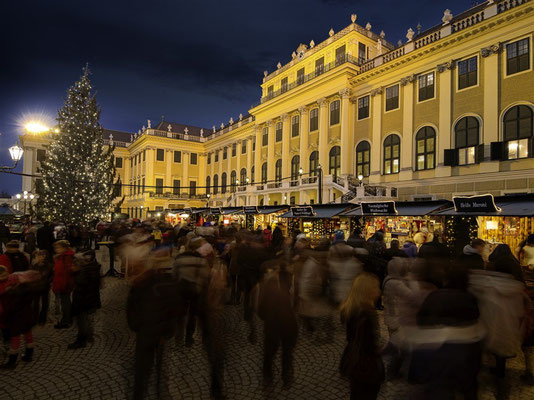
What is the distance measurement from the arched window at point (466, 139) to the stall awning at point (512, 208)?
34.1ft

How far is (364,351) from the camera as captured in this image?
322cm

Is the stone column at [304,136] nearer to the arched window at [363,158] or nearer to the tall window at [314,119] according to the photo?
the tall window at [314,119]

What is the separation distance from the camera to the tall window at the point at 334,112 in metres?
31.3

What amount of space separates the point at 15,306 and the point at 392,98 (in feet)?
92.6

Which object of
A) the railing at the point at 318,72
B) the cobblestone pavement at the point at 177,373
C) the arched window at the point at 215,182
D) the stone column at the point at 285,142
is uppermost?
the railing at the point at 318,72

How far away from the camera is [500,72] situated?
2022 centimetres

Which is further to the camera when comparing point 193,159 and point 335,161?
point 193,159

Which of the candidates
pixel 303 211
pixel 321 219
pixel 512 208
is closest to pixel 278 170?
pixel 321 219

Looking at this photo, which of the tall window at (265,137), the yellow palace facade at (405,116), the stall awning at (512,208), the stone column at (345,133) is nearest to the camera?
the stall awning at (512,208)

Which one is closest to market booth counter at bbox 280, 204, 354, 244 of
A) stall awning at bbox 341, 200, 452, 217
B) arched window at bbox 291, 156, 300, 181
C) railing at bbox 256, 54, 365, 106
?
stall awning at bbox 341, 200, 452, 217

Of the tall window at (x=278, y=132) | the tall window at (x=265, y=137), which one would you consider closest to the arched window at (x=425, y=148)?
the tall window at (x=278, y=132)

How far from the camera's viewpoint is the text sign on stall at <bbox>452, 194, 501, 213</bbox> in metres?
11.1

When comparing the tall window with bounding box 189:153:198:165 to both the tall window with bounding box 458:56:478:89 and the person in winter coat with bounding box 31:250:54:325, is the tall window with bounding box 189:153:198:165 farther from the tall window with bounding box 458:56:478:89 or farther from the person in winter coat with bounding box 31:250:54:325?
the person in winter coat with bounding box 31:250:54:325

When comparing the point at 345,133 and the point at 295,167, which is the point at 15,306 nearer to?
the point at 345,133
